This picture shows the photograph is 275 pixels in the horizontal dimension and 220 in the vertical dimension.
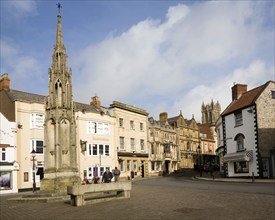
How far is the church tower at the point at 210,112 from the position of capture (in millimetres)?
132375

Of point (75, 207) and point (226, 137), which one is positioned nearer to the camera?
point (75, 207)

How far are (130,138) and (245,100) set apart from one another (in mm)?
19896

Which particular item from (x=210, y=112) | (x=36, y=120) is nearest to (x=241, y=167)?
(x=36, y=120)

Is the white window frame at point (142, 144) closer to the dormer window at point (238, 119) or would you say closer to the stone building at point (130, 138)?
the stone building at point (130, 138)

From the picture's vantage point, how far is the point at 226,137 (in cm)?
4097

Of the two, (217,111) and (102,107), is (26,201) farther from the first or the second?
(217,111)

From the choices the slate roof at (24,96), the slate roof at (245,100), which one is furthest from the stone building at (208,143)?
the slate roof at (24,96)

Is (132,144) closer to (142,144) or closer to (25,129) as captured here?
(142,144)

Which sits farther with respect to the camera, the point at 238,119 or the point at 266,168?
the point at 238,119

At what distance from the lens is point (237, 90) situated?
4356cm

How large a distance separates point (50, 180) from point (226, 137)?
2655cm

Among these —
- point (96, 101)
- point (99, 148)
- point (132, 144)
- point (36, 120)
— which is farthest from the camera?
point (132, 144)

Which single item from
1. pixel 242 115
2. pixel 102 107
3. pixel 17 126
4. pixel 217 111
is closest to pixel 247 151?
pixel 242 115

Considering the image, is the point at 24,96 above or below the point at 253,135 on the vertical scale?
above
